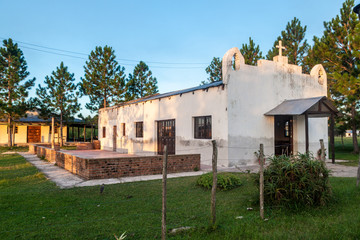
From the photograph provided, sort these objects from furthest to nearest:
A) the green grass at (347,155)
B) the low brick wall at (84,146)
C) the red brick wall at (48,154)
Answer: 1. the low brick wall at (84,146)
2. the red brick wall at (48,154)
3. the green grass at (347,155)

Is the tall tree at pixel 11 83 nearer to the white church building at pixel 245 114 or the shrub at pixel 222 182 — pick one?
the white church building at pixel 245 114

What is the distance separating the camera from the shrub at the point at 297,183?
180 inches

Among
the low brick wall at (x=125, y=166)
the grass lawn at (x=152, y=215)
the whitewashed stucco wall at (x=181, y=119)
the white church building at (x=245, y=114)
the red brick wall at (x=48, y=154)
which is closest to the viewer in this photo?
the grass lawn at (x=152, y=215)

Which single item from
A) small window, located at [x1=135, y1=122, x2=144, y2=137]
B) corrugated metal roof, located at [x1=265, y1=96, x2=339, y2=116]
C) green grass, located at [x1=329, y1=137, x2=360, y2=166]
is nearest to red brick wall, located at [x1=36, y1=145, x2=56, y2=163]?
small window, located at [x1=135, y1=122, x2=144, y2=137]

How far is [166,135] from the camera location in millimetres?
14805

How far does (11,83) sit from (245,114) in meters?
23.1

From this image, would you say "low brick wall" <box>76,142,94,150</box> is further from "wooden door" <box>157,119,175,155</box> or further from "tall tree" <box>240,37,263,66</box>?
"tall tree" <box>240,37,263,66</box>

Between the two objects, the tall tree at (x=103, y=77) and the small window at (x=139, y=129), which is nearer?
the small window at (x=139, y=129)

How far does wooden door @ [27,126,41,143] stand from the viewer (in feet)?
95.6

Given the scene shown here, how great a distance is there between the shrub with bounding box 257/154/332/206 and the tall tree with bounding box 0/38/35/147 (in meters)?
25.4

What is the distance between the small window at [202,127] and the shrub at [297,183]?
23.1 feet

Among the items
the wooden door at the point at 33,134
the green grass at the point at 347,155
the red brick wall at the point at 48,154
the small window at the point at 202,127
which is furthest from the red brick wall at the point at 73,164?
the wooden door at the point at 33,134

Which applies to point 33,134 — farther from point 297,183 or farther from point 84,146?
point 297,183

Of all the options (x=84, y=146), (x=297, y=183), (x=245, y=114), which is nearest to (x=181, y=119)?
(x=245, y=114)
